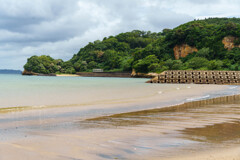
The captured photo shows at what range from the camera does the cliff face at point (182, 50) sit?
281ft

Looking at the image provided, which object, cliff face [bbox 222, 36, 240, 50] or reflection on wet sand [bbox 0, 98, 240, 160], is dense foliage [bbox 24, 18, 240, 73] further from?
reflection on wet sand [bbox 0, 98, 240, 160]

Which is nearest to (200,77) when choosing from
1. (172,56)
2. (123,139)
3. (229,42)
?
(123,139)

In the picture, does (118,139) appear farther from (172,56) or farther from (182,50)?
(172,56)

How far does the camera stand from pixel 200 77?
39719 millimetres

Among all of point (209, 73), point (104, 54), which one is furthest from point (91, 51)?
point (209, 73)

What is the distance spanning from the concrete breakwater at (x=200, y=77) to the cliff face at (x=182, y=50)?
47444 millimetres

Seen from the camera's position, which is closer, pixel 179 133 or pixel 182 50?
pixel 179 133

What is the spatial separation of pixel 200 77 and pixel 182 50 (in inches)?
1961

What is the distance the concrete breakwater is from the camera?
124 ft

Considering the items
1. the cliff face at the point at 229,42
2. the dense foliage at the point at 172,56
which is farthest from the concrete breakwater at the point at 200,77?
the cliff face at the point at 229,42

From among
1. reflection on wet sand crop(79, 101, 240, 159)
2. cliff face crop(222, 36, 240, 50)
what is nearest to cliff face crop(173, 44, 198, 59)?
cliff face crop(222, 36, 240, 50)

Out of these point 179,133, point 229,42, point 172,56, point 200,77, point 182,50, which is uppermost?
point 229,42

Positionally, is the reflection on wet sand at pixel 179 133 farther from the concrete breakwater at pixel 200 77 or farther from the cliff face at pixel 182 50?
the cliff face at pixel 182 50

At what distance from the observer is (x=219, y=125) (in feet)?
21.4
